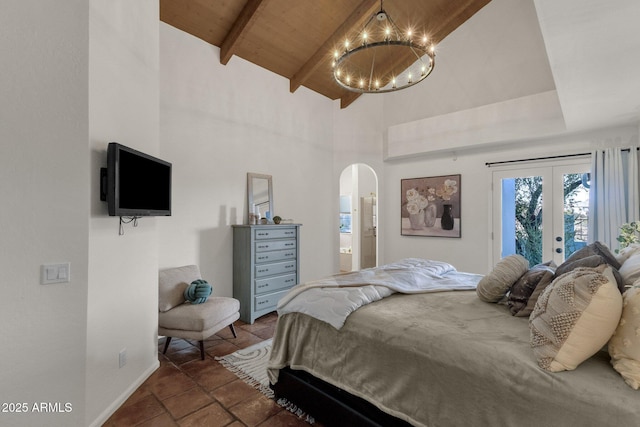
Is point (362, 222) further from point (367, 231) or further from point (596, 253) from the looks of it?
point (596, 253)

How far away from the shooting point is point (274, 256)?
4043mm

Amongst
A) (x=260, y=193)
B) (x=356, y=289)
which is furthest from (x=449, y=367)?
(x=260, y=193)

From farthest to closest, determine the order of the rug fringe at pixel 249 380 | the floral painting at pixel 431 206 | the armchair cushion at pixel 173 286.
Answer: the floral painting at pixel 431 206 → the armchair cushion at pixel 173 286 → the rug fringe at pixel 249 380

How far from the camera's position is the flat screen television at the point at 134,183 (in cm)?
191

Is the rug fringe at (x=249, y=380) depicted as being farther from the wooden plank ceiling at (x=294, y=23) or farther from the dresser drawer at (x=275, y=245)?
the wooden plank ceiling at (x=294, y=23)

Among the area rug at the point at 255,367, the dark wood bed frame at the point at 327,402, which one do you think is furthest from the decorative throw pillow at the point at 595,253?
the area rug at the point at 255,367

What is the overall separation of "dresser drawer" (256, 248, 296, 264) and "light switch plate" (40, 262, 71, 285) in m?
2.22

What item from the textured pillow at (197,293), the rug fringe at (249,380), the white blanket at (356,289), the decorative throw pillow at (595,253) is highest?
the decorative throw pillow at (595,253)

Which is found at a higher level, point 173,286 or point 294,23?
point 294,23

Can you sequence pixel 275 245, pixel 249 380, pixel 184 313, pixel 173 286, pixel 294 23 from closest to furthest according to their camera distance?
1. pixel 249 380
2. pixel 184 313
3. pixel 173 286
4. pixel 294 23
5. pixel 275 245

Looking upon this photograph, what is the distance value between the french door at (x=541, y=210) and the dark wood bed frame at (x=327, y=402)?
3854mm

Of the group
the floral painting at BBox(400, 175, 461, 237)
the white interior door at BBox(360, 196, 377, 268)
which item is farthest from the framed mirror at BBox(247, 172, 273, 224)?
the white interior door at BBox(360, 196, 377, 268)

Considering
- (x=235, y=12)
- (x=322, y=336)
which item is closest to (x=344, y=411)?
(x=322, y=336)

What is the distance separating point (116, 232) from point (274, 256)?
7.08ft
